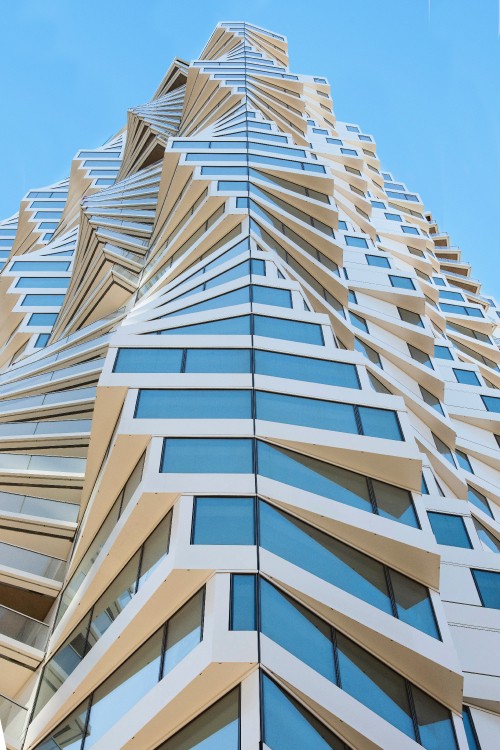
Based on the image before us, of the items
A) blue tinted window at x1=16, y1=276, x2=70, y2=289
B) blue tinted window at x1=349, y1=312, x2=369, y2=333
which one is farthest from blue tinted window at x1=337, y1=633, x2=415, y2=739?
blue tinted window at x1=16, y1=276, x2=70, y2=289

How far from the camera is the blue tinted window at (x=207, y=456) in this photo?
1669cm

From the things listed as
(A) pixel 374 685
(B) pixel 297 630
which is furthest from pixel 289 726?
(A) pixel 374 685

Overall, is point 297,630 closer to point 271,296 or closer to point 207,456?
point 207,456

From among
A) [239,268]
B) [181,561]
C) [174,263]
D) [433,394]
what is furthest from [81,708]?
[433,394]

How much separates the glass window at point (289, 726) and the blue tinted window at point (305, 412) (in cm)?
680

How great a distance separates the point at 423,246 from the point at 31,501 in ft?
123

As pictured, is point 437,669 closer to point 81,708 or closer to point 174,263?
point 81,708

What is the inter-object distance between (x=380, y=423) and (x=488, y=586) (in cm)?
707

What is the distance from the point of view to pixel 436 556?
16172 millimetres


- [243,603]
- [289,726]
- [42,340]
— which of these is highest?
[42,340]

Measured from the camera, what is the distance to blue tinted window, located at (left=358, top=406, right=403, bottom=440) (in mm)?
18547

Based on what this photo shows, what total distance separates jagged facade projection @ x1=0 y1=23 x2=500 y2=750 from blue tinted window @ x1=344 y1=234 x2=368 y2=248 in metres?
5.75

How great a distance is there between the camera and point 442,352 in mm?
40125

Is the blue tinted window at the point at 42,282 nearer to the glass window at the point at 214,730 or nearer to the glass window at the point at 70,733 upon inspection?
the glass window at the point at 70,733
